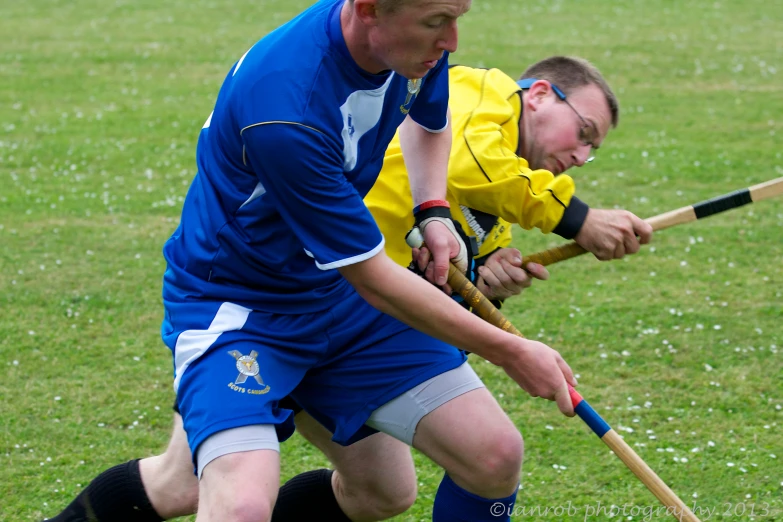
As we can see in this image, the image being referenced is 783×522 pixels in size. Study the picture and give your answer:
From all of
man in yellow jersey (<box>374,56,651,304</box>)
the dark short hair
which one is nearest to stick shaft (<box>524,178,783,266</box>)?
man in yellow jersey (<box>374,56,651,304</box>)

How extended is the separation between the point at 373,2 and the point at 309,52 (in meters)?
0.24

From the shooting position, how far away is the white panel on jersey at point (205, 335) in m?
2.85

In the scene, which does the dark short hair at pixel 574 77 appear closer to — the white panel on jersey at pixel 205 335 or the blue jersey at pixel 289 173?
the blue jersey at pixel 289 173

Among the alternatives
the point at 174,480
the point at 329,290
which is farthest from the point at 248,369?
the point at 174,480

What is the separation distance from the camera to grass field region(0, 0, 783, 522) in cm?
430

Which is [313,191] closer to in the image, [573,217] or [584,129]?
[573,217]

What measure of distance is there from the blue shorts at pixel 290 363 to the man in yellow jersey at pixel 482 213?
0.31m

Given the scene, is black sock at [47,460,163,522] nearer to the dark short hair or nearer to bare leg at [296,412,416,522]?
bare leg at [296,412,416,522]

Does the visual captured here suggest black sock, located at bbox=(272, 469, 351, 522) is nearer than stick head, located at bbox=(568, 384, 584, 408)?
No

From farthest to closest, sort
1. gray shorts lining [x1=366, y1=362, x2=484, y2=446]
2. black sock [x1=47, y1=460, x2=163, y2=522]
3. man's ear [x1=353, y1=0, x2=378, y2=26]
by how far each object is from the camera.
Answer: black sock [x1=47, y1=460, x2=163, y2=522] < gray shorts lining [x1=366, y1=362, x2=484, y2=446] < man's ear [x1=353, y1=0, x2=378, y2=26]

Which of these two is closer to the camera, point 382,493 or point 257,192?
point 257,192

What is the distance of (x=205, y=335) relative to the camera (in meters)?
2.86

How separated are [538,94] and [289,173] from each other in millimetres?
1594

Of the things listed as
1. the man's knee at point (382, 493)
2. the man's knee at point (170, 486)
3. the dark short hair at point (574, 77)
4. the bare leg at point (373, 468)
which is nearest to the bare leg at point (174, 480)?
the man's knee at point (170, 486)
